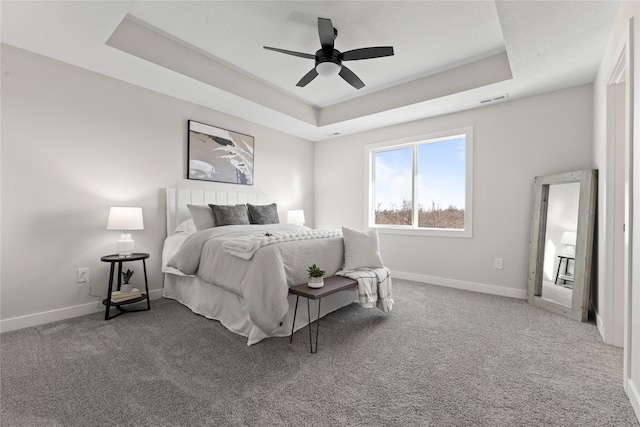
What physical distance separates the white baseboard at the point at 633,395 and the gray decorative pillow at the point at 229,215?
11.1 feet

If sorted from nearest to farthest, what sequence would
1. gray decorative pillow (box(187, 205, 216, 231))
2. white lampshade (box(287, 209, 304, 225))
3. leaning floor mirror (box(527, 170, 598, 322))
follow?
leaning floor mirror (box(527, 170, 598, 322)) < gray decorative pillow (box(187, 205, 216, 231)) < white lampshade (box(287, 209, 304, 225))

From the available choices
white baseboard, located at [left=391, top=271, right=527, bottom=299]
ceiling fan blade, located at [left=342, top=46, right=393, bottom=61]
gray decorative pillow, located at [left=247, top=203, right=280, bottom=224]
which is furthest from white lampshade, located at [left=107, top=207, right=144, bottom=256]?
white baseboard, located at [left=391, top=271, right=527, bottom=299]

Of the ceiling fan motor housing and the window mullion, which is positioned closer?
the ceiling fan motor housing

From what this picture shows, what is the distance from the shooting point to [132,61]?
2742mm

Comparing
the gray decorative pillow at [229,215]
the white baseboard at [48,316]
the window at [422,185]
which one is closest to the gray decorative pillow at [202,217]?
the gray decorative pillow at [229,215]

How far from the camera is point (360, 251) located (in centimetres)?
295

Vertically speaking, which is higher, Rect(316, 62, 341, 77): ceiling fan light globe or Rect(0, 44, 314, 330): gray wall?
Rect(316, 62, 341, 77): ceiling fan light globe

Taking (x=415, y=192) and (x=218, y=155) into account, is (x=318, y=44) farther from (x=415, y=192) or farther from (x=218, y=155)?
(x=415, y=192)

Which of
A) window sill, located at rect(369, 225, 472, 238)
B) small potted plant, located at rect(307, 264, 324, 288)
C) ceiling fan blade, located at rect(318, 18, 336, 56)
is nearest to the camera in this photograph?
ceiling fan blade, located at rect(318, 18, 336, 56)

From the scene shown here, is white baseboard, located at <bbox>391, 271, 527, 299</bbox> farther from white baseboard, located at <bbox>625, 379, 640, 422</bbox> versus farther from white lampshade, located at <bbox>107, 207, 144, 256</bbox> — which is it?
white lampshade, located at <bbox>107, 207, 144, 256</bbox>

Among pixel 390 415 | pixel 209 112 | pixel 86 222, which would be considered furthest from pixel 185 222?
pixel 390 415

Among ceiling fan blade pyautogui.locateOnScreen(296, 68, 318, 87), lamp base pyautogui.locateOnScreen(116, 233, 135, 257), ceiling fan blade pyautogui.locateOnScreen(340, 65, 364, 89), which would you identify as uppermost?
ceiling fan blade pyautogui.locateOnScreen(296, 68, 318, 87)

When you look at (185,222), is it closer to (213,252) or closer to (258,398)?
(213,252)

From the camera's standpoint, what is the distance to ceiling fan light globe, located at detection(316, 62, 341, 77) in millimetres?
2536
